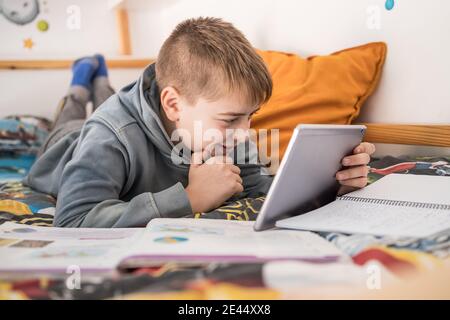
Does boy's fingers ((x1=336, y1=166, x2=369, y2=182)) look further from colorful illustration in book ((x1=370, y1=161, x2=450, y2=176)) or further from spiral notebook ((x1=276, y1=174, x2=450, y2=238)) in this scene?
colorful illustration in book ((x1=370, y1=161, x2=450, y2=176))

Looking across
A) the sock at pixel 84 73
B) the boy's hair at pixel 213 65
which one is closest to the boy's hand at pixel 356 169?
the boy's hair at pixel 213 65

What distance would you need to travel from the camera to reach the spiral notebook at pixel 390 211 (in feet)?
1.83

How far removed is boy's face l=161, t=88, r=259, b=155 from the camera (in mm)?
897

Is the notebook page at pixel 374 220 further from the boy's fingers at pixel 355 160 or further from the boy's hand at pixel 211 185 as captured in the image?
the boy's hand at pixel 211 185

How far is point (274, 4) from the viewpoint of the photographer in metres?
1.59

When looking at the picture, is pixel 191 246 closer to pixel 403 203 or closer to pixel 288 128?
pixel 403 203

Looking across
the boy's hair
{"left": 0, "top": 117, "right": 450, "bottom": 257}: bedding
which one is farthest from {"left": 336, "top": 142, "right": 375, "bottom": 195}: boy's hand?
the boy's hair

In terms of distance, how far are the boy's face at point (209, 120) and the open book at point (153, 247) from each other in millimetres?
300

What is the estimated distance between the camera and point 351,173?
767 millimetres

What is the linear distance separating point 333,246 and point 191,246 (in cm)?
16

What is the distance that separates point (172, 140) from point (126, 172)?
0.48ft

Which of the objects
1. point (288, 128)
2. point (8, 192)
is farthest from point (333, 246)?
point (8, 192)

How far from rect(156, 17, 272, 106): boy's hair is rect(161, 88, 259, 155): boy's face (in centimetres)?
2

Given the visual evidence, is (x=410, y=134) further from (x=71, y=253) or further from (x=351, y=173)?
(x=71, y=253)
